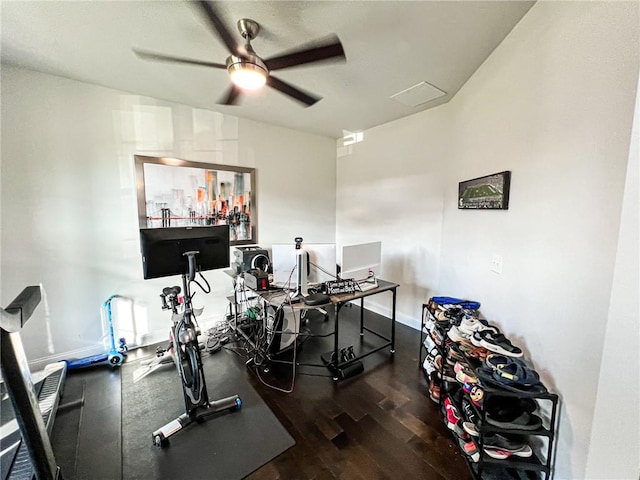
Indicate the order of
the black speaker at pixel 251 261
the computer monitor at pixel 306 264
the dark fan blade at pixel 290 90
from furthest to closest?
the black speaker at pixel 251 261 < the computer monitor at pixel 306 264 < the dark fan blade at pixel 290 90

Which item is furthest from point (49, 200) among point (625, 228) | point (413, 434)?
point (625, 228)

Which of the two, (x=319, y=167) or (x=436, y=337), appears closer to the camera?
(x=436, y=337)

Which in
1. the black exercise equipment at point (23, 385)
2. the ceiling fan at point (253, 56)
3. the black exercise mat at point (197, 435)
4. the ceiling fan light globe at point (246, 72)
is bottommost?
the black exercise mat at point (197, 435)

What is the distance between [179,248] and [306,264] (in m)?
1.05

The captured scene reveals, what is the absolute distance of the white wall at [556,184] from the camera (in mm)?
1031

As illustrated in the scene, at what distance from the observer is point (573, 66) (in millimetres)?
1209

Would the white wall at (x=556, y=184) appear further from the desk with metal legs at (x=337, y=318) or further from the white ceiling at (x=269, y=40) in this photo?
the desk with metal legs at (x=337, y=318)

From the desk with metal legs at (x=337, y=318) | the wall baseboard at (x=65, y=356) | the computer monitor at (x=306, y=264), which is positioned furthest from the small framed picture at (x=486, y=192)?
the wall baseboard at (x=65, y=356)

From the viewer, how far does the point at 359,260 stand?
2.54 metres

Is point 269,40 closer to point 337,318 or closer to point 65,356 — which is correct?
point 337,318

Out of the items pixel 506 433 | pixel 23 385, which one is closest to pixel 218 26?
pixel 23 385

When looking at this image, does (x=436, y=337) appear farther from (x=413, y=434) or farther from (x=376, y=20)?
(x=376, y=20)

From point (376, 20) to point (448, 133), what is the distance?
1.64 m

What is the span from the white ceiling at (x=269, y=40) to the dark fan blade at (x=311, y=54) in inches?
5.7
